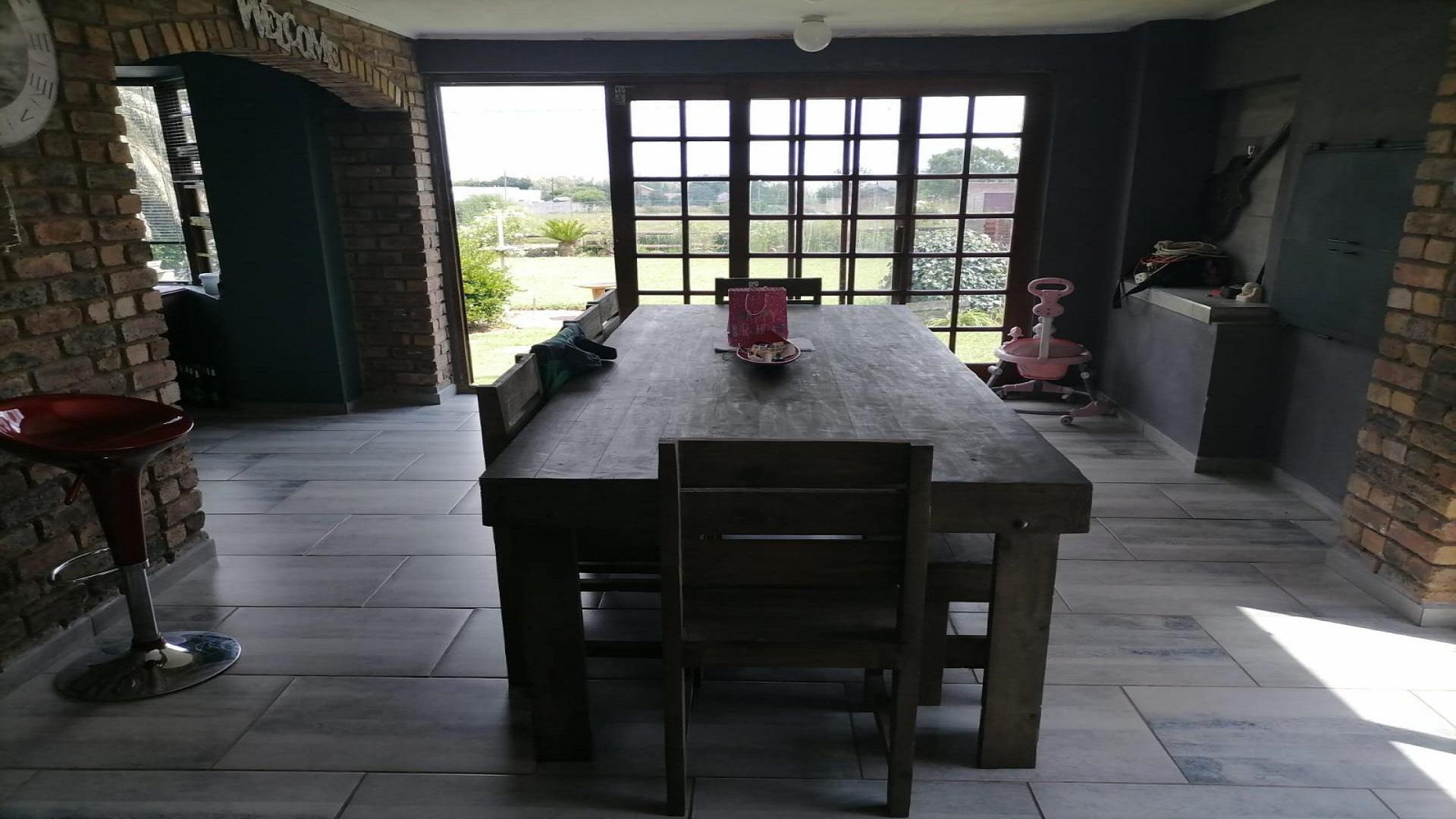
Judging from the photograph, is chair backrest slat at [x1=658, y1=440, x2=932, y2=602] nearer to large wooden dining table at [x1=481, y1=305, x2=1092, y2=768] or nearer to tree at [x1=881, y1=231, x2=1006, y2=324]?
large wooden dining table at [x1=481, y1=305, x2=1092, y2=768]

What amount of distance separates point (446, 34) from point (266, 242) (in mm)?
1525

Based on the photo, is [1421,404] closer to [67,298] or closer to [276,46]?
[67,298]

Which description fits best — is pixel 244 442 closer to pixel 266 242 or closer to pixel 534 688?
pixel 266 242

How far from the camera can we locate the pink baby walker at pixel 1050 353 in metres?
4.36

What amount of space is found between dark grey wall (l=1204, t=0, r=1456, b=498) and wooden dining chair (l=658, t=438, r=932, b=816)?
253 cm

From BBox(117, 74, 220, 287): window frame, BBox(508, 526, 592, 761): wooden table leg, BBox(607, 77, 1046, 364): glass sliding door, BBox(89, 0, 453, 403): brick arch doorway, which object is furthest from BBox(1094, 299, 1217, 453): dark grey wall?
BBox(117, 74, 220, 287): window frame

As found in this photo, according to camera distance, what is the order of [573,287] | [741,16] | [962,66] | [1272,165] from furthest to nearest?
[573,287] → [962,66] → [741,16] → [1272,165]

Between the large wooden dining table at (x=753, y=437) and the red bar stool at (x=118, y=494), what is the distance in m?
0.93

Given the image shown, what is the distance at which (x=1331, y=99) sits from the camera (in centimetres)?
322

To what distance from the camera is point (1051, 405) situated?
15.9 ft

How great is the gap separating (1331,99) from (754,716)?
3285 mm

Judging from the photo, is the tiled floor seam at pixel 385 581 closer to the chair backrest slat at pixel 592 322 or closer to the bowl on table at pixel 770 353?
the chair backrest slat at pixel 592 322

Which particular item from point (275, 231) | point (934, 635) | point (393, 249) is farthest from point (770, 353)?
point (275, 231)

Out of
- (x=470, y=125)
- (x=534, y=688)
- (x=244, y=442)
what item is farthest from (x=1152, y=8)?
(x=470, y=125)
